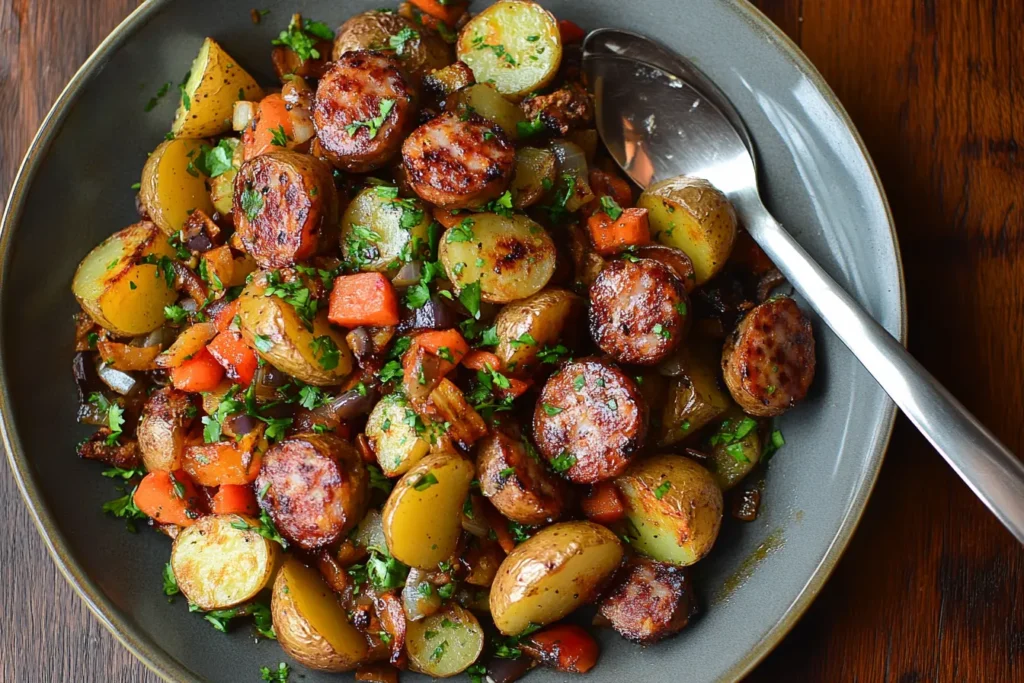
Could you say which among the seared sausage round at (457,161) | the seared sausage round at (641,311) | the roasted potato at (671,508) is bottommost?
the roasted potato at (671,508)

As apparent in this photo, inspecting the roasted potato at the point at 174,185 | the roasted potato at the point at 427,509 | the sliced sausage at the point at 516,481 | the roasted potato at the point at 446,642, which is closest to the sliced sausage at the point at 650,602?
the sliced sausage at the point at 516,481

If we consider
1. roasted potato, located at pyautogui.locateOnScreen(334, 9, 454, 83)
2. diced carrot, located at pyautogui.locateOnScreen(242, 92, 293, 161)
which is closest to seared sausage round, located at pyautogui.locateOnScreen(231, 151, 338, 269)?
diced carrot, located at pyautogui.locateOnScreen(242, 92, 293, 161)

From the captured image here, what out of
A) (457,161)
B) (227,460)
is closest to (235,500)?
(227,460)

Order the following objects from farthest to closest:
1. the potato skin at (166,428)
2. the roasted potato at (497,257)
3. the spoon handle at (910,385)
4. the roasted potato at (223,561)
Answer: the potato skin at (166,428), the roasted potato at (223,561), the roasted potato at (497,257), the spoon handle at (910,385)

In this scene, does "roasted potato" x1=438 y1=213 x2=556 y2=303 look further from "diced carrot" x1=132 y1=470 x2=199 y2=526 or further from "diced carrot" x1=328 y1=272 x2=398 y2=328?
"diced carrot" x1=132 y1=470 x2=199 y2=526

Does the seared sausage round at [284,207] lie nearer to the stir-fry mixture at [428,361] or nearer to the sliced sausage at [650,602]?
the stir-fry mixture at [428,361]

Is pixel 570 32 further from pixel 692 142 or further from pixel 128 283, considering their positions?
pixel 128 283

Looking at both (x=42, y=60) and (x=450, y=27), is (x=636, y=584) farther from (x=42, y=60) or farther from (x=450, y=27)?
(x=42, y=60)
